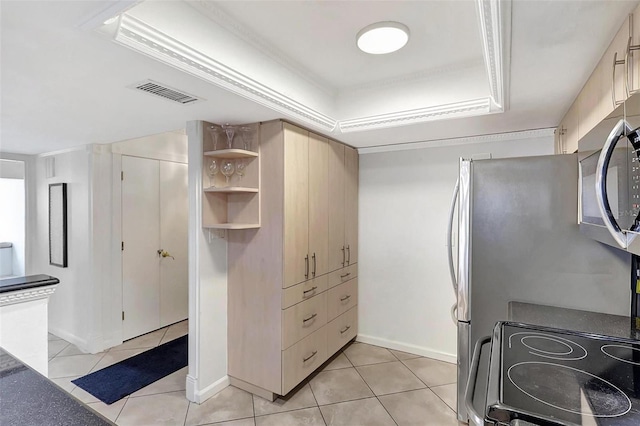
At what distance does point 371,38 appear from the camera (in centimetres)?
182

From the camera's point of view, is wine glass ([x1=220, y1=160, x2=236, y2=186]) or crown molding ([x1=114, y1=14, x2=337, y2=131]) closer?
crown molding ([x1=114, y1=14, x2=337, y2=131])

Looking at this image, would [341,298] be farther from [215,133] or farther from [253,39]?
[253,39]

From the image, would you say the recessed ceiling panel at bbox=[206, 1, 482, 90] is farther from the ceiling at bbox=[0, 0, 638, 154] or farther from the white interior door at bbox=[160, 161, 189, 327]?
the white interior door at bbox=[160, 161, 189, 327]

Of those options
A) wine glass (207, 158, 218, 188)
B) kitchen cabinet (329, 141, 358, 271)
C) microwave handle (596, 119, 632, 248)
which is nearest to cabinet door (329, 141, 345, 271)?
kitchen cabinet (329, 141, 358, 271)

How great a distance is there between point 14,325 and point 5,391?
3.17 ft

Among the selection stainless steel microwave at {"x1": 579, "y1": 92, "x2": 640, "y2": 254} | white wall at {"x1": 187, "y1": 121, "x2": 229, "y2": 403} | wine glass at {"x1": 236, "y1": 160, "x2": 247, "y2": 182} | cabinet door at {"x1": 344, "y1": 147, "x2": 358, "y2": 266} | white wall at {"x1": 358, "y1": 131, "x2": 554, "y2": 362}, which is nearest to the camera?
stainless steel microwave at {"x1": 579, "y1": 92, "x2": 640, "y2": 254}

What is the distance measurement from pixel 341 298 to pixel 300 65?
2136 mm

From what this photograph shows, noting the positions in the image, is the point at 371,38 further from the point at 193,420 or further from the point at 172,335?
the point at 172,335

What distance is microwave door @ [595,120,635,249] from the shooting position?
3.28 ft

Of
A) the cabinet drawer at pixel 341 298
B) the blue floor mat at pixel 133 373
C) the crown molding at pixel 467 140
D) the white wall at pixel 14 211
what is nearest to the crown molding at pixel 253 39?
the crown molding at pixel 467 140

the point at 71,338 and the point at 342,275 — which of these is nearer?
the point at 342,275

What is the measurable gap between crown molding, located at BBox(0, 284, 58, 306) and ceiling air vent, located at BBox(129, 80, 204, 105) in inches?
45.9

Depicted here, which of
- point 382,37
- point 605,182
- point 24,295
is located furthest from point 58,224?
point 605,182

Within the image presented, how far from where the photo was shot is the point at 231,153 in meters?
2.42
